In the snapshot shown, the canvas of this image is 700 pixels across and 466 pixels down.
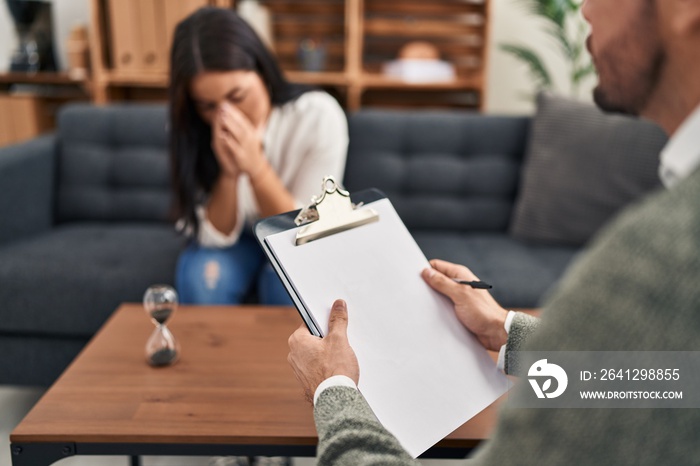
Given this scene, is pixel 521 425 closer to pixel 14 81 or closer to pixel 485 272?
pixel 485 272

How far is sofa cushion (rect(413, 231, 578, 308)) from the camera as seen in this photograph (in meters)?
1.58

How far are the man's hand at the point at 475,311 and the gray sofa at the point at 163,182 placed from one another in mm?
894

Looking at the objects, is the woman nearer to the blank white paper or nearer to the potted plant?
the blank white paper

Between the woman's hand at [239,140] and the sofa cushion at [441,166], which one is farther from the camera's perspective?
the sofa cushion at [441,166]

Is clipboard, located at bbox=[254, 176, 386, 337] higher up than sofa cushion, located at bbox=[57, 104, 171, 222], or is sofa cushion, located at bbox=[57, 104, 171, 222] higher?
clipboard, located at bbox=[254, 176, 386, 337]

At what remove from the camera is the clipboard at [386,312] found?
741mm

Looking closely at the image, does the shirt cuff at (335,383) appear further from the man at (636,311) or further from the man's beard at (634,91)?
the man's beard at (634,91)

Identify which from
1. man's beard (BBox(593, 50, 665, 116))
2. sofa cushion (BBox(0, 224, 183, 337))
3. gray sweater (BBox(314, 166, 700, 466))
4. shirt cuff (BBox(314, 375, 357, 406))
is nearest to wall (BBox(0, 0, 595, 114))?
sofa cushion (BBox(0, 224, 183, 337))

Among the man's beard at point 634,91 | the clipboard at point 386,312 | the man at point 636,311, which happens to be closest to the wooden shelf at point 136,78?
the clipboard at point 386,312

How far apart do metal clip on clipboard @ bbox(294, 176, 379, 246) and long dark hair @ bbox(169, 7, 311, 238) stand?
2.30 feet

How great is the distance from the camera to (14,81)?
284 centimetres

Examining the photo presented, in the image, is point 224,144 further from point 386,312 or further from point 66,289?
point 386,312

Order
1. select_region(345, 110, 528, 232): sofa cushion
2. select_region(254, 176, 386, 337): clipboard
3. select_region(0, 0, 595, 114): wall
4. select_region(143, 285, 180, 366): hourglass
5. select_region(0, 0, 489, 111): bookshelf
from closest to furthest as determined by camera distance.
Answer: select_region(254, 176, 386, 337): clipboard, select_region(143, 285, 180, 366): hourglass, select_region(345, 110, 528, 232): sofa cushion, select_region(0, 0, 489, 111): bookshelf, select_region(0, 0, 595, 114): wall

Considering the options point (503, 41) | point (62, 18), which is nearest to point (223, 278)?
point (503, 41)
